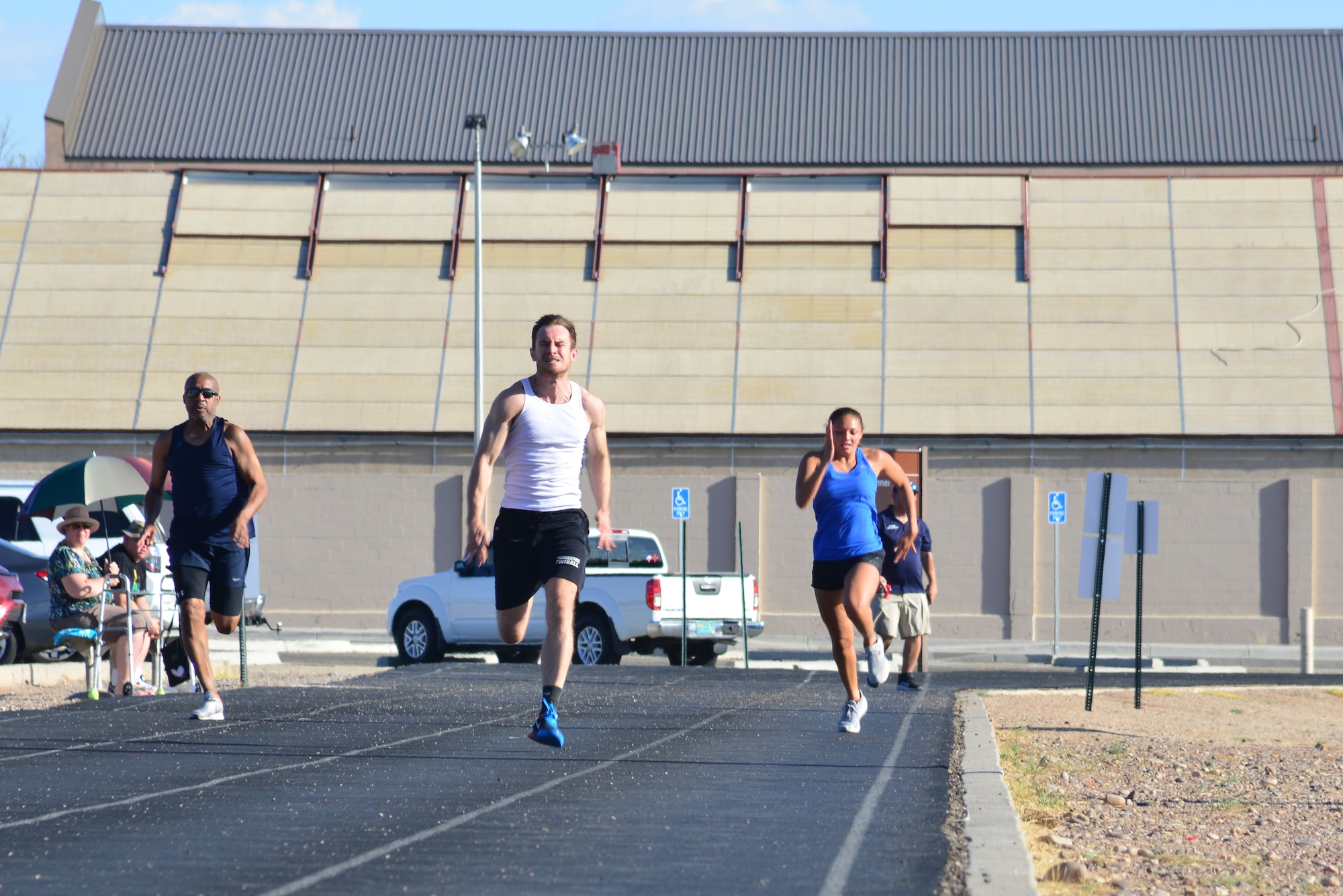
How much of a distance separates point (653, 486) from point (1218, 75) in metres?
18.3

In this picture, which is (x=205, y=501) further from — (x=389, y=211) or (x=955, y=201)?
(x=955, y=201)

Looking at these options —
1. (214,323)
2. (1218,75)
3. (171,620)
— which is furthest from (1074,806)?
(1218,75)

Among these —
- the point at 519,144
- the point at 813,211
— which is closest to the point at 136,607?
the point at 519,144

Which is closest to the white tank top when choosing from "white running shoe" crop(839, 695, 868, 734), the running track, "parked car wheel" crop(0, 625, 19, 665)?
the running track

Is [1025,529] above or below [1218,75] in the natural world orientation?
below

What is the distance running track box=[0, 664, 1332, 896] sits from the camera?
523 centimetres

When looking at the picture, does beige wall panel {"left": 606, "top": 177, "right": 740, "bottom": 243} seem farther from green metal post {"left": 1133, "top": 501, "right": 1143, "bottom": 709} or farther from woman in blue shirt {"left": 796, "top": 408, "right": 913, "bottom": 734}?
woman in blue shirt {"left": 796, "top": 408, "right": 913, "bottom": 734}

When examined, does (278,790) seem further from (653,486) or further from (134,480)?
(653,486)

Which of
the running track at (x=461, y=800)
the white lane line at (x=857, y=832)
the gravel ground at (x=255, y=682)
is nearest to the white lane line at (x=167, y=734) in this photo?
the running track at (x=461, y=800)

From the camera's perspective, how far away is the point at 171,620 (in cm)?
1523

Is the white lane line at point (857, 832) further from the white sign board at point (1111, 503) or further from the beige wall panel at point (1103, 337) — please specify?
the beige wall panel at point (1103, 337)

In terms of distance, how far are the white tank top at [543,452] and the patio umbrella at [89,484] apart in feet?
27.9

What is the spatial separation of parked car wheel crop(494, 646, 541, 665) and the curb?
43.1 feet

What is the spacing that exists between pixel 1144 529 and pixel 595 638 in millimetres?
7941
